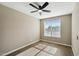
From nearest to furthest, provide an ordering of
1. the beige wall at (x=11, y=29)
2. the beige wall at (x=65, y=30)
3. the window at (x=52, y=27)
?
the beige wall at (x=11, y=29) < the beige wall at (x=65, y=30) < the window at (x=52, y=27)

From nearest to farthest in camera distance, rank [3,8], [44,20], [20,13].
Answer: [3,8], [20,13], [44,20]

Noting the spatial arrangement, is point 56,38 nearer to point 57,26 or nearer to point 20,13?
point 57,26

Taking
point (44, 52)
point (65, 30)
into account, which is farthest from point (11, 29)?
point (65, 30)

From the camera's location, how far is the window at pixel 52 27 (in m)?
4.41

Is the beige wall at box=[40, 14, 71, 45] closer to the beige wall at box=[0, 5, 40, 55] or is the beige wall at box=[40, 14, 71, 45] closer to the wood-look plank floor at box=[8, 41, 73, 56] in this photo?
the wood-look plank floor at box=[8, 41, 73, 56]

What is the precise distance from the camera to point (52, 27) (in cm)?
478

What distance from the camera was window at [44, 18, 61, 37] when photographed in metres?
4.41

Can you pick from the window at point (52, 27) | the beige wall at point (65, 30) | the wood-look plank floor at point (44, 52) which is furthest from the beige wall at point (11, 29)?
the beige wall at point (65, 30)

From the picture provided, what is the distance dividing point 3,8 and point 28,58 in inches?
108

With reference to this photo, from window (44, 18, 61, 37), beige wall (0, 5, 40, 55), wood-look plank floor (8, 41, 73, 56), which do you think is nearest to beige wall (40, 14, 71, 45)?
window (44, 18, 61, 37)

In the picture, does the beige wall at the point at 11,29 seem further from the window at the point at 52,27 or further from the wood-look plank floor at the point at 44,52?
the window at the point at 52,27

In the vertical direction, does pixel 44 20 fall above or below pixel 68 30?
above

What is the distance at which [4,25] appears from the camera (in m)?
2.39

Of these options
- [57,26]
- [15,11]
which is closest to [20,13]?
[15,11]
